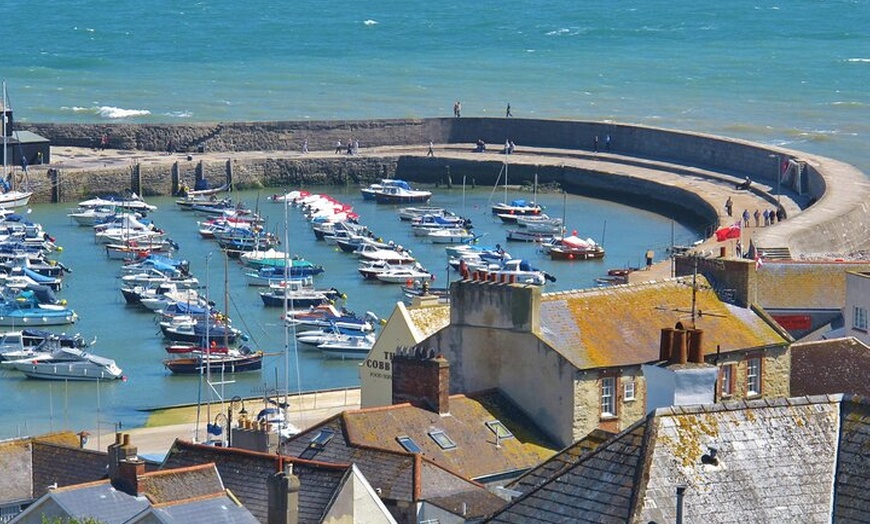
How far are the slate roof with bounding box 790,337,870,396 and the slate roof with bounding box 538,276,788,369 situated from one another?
0.61 metres

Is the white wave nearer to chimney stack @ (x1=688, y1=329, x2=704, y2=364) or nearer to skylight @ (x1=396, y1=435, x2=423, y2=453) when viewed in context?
→ skylight @ (x1=396, y1=435, x2=423, y2=453)

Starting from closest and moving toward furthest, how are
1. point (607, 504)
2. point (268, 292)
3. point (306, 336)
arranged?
point (607, 504) → point (306, 336) → point (268, 292)

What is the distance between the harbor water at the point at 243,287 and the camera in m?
53.2

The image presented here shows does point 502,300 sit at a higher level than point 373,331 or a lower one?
higher

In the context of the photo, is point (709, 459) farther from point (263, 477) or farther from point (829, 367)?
point (829, 367)

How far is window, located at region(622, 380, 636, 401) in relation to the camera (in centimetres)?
3109

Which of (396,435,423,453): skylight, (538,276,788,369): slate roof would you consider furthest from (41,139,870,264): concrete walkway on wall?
(396,435,423,453): skylight

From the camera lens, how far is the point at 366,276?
72.4 metres

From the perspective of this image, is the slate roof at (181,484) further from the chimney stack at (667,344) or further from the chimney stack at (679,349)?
the chimney stack at (679,349)

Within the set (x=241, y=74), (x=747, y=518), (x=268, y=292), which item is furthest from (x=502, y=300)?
(x=241, y=74)

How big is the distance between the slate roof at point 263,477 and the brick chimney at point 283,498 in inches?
50.0

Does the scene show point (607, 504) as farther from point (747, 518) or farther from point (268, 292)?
point (268, 292)

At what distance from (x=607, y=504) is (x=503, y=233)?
6783 cm

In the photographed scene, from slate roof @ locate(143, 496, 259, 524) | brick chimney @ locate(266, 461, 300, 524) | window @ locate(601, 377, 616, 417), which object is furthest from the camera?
window @ locate(601, 377, 616, 417)
